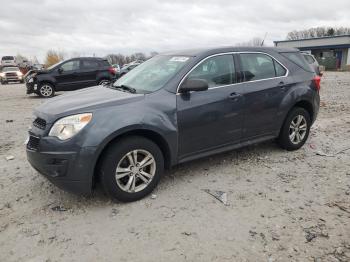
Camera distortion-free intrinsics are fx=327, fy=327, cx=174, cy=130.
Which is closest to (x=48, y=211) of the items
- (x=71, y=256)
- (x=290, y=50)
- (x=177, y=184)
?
(x=71, y=256)

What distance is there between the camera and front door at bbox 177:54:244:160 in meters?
4.06

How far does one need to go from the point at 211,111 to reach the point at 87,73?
11.3 m

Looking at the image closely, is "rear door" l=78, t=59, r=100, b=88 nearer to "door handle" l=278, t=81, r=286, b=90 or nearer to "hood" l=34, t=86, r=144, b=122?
"hood" l=34, t=86, r=144, b=122

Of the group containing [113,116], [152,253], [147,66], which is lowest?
[152,253]

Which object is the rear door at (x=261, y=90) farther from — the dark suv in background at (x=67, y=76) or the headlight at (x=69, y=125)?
the dark suv in background at (x=67, y=76)

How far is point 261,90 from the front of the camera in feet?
15.6

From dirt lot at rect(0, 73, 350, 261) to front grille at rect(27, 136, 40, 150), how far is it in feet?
2.25

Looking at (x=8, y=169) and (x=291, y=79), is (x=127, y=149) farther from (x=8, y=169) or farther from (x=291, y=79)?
(x=291, y=79)

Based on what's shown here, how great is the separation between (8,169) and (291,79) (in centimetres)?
455

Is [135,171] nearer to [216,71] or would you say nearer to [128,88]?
[128,88]

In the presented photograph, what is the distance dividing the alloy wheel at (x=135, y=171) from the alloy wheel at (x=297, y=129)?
2.66 m

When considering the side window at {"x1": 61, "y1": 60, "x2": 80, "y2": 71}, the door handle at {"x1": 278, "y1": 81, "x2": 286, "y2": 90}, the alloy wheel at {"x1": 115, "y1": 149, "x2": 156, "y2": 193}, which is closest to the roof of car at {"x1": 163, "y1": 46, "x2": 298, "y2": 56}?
the door handle at {"x1": 278, "y1": 81, "x2": 286, "y2": 90}

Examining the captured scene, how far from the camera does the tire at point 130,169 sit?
355 centimetres

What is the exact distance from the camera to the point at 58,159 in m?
3.41
